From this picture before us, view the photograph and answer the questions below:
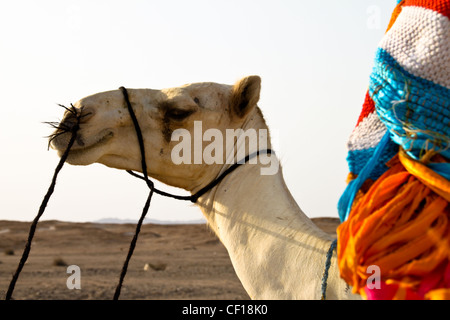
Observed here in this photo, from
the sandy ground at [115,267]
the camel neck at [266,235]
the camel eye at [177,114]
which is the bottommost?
the sandy ground at [115,267]

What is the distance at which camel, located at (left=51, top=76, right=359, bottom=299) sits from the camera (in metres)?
3.07

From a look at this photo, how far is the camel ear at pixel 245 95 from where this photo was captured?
3618 millimetres

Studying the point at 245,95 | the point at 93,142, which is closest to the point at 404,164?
the point at 245,95

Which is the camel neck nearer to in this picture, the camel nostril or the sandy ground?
the sandy ground

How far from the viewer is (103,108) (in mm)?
3496

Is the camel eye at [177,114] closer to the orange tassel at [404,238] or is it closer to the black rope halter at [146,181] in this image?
the black rope halter at [146,181]

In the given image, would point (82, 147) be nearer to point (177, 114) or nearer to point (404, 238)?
point (177, 114)

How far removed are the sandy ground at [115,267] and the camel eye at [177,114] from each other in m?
0.72

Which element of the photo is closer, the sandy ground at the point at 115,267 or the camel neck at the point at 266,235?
the camel neck at the point at 266,235

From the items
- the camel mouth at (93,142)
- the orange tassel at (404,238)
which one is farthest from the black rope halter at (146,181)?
the orange tassel at (404,238)

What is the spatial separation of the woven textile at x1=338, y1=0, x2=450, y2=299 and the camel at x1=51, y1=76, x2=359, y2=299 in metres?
0.30
